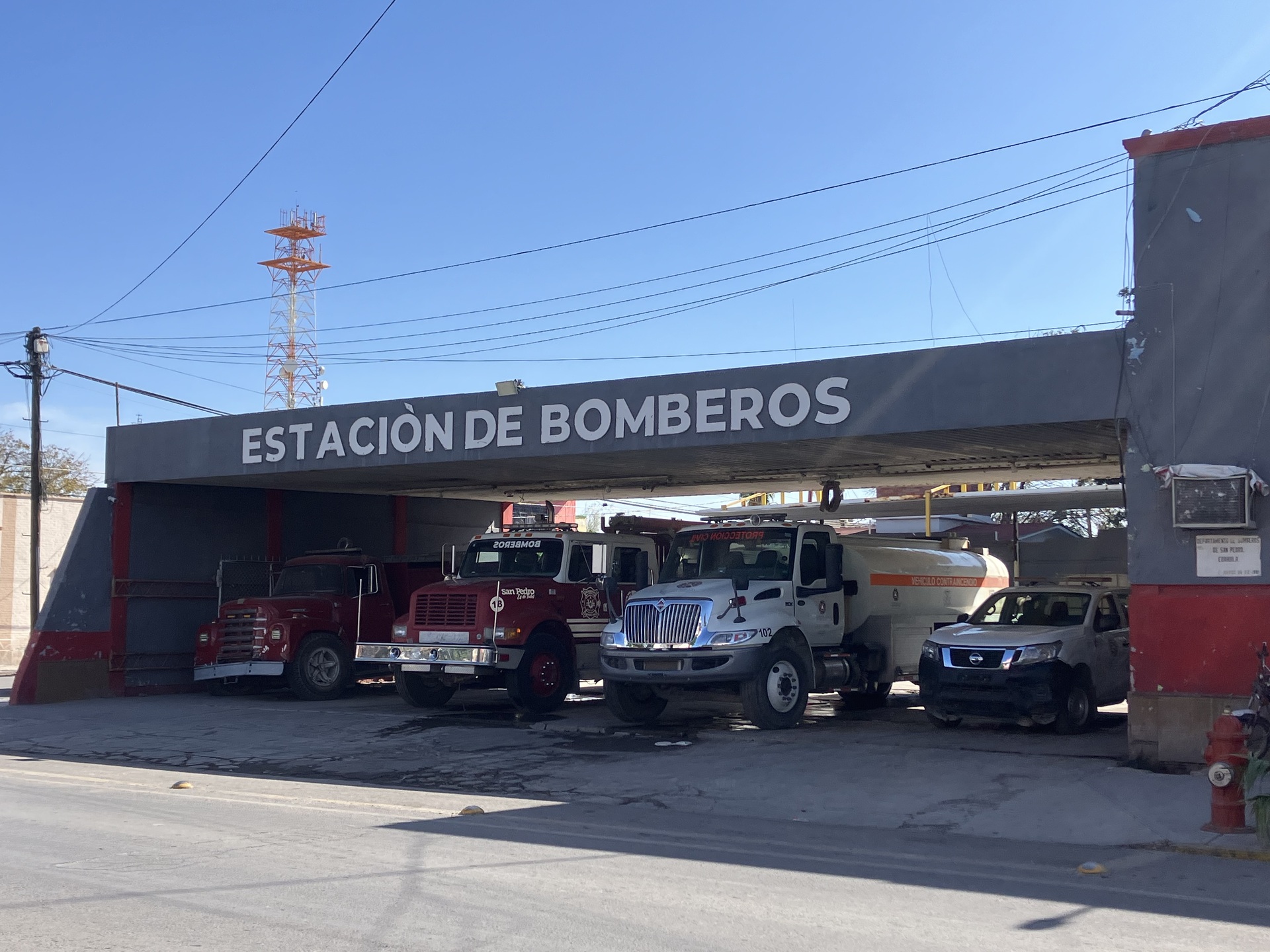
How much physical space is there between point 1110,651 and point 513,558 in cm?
832

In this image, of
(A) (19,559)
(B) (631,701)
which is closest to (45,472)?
(A) (19,559)

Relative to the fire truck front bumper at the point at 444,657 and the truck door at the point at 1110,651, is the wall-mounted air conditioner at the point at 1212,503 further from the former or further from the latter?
the fire truck front bumper at the point at 444,657

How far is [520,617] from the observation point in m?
16.8

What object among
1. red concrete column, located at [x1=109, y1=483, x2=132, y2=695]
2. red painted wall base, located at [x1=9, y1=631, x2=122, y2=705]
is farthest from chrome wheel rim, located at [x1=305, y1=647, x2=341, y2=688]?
red painted wall base, located at [x1=9, y1=631, x2=122, y2=705]

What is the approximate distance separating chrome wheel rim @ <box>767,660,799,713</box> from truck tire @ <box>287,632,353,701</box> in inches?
340

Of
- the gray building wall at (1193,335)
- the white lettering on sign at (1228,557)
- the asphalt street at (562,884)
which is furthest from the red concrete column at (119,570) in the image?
the white lettering on sign at (1228,557)

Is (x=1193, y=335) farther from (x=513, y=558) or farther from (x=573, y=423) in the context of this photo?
(x=513, y=558)

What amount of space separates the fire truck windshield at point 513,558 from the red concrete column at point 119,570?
6608 mm

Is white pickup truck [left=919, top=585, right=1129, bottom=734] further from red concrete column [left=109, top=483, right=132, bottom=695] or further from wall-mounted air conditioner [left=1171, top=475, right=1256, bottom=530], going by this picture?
red concrete column [left=109, top=483, right=132, bottom=695]

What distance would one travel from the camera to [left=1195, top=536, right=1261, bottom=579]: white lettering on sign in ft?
37.9

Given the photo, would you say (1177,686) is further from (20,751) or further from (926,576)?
(20,751)

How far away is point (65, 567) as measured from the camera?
20.3m

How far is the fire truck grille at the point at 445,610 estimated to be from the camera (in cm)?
1669

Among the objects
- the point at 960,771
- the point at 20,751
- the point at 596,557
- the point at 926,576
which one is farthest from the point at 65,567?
the point at 960,771
